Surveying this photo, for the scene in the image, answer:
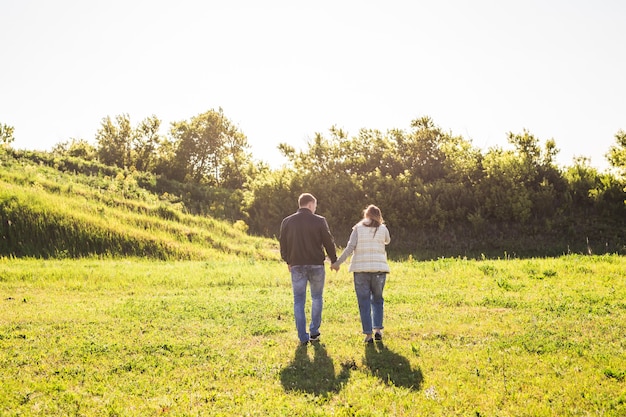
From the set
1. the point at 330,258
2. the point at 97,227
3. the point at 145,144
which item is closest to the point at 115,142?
the point at 145,144

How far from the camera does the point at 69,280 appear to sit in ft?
52.7

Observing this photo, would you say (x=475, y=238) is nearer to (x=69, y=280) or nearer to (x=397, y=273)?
(x=397, y=273)

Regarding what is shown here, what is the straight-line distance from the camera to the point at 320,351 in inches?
339

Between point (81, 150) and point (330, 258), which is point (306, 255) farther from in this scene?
point (81, 150)

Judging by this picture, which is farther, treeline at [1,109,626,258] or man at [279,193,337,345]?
treeline at [1,109,626,258]

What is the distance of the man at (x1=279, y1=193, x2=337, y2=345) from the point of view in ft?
29.7

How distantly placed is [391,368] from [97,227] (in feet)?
59.4

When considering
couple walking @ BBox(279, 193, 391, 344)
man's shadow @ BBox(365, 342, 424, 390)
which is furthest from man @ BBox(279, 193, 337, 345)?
man's shadow @ BBox(365, 342, 424, 390)

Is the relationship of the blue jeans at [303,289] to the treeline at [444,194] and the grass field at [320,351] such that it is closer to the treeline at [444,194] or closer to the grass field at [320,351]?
the grass field at [320,351]

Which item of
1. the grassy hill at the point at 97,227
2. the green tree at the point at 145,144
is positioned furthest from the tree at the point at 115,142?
the grassy hill at the point at 97,227

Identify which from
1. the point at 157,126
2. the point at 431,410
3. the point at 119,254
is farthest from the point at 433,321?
the point at 157,126

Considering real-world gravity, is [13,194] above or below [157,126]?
below

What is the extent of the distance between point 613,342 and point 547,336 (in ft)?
3.33

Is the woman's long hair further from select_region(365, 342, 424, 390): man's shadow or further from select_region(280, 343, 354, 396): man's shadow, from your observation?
select_region(280, 343, 354, 396): man's shadow
